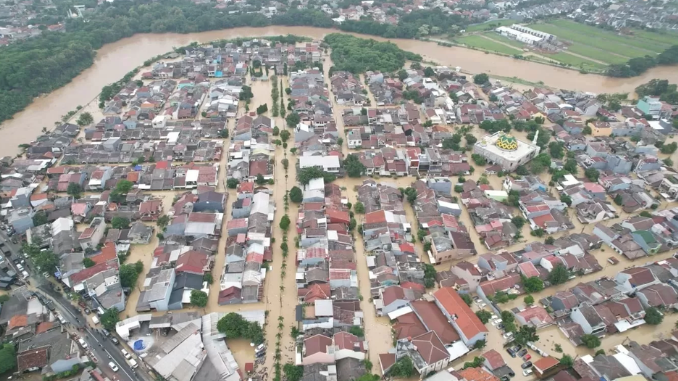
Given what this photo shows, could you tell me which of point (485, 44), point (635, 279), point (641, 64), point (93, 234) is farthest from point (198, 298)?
point (641, 64)

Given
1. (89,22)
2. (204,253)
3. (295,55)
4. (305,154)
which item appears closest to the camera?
(204,253)

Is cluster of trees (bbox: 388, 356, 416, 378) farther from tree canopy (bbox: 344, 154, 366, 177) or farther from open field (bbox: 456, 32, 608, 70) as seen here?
open field (bbox: 456, 32, 608, 70)

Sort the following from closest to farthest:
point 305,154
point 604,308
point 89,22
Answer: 1. point 604,308
2. point 305,154
3. point 89,22

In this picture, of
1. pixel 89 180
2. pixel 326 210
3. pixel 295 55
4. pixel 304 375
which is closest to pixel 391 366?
pixel 304 375

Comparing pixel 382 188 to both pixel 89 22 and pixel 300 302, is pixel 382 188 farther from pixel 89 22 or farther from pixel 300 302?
pixel 89 22

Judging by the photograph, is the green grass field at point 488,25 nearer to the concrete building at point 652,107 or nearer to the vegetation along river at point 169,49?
the vegetation along river at point 169,49

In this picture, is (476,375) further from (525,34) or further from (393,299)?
(525,34)
